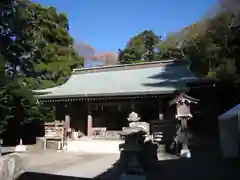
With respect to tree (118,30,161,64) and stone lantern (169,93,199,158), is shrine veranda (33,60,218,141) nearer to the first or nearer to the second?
stone lantern (169,93,199,158)

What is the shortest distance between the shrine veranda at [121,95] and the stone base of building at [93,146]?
94 cm

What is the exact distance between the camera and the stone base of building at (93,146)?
13.2 metres

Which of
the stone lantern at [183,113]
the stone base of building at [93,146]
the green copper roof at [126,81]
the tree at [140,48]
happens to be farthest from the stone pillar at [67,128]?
the tree at [140,48]

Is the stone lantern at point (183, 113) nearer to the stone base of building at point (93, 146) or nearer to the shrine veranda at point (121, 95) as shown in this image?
the shrine veranda at point (121, 95)

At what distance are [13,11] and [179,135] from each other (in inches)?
415

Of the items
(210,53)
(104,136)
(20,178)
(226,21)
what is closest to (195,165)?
(20,178)

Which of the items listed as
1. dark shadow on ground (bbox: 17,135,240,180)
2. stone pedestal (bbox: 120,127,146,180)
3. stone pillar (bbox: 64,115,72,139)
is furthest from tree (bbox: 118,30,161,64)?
stone pedestal (bbox: 120,127,146,180)

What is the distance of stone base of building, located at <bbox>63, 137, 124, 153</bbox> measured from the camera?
13.2 m

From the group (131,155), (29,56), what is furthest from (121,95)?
(29,56)

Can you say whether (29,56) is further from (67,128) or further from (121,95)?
(121,95)

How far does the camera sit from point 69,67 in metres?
24.8

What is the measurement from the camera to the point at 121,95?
13.4m

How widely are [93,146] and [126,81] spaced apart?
475 centimetres

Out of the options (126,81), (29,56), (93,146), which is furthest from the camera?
(29,56)
